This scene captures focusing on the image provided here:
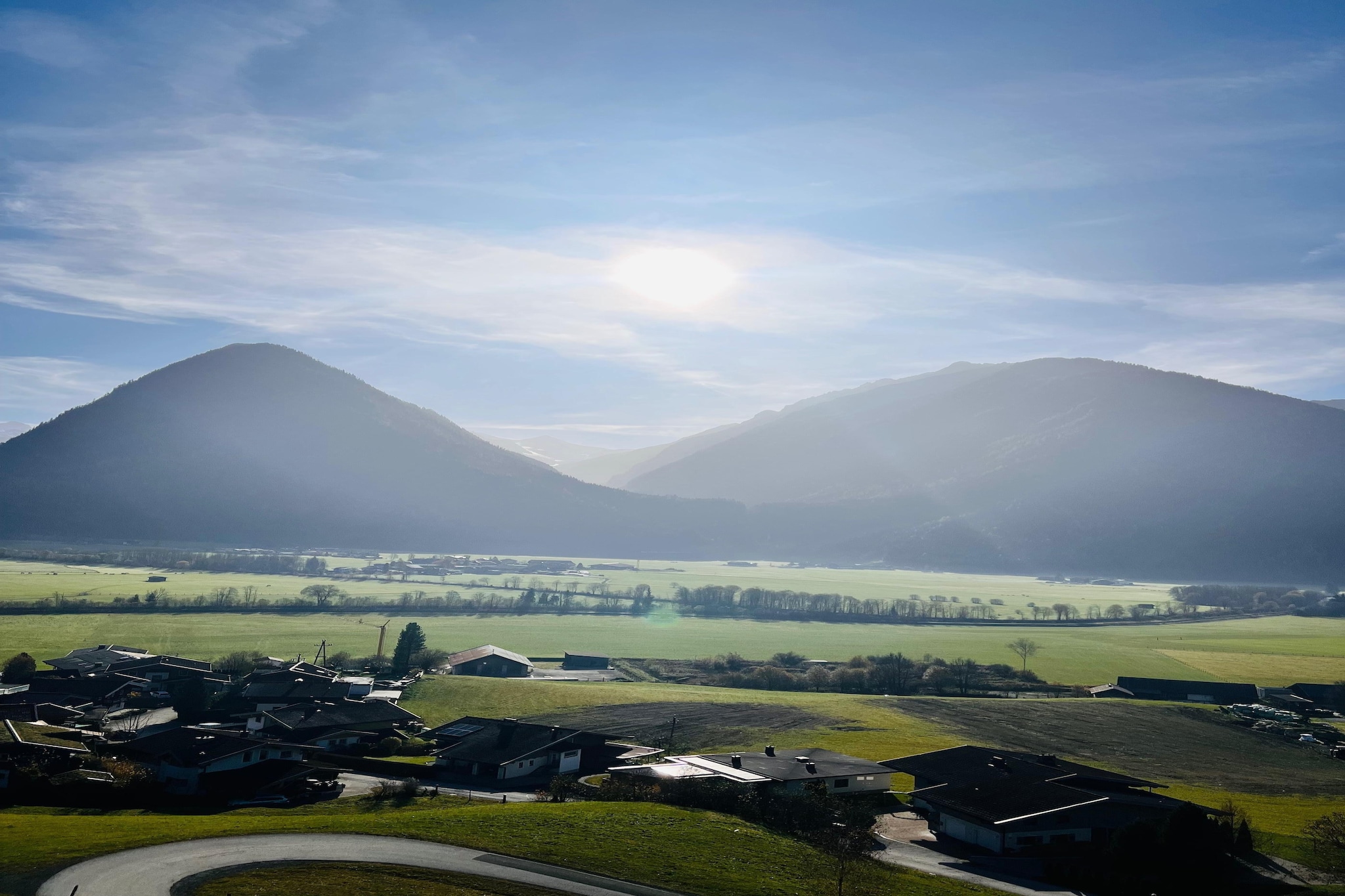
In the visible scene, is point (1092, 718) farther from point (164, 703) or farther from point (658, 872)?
point (164, 703)

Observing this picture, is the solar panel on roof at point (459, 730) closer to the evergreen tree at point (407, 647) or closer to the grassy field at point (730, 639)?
the evergreen tree at point (407, 647)

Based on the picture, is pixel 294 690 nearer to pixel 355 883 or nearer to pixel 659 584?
pixel 355 883

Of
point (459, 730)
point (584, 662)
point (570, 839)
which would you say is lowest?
point (584, 662)

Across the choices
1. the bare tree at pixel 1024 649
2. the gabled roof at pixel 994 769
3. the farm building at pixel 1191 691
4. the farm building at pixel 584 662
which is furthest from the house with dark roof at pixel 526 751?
the bare tree at pixel 1024 649

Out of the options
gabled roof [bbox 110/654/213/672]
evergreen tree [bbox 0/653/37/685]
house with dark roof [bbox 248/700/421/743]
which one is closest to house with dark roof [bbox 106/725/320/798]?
house with dark roof [bbox 248/700/421/743]

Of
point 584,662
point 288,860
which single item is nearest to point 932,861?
point 288,860

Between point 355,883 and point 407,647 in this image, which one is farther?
point 407,647

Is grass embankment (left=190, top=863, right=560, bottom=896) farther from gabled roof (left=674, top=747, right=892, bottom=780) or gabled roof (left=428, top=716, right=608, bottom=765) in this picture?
gabled roof (left=428, top=716, right=608, bottom=765)
